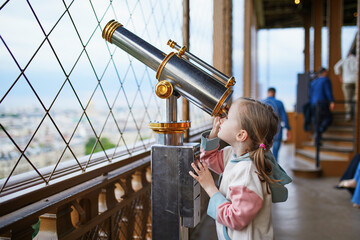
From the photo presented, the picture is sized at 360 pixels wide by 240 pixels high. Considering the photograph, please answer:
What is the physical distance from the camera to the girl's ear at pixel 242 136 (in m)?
0.96

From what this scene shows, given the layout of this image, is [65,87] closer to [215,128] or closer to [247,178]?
[215,128]

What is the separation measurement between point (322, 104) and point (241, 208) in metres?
4.94

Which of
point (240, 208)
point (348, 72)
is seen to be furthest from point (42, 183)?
point (348, 72)

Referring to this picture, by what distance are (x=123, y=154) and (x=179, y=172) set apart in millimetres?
534

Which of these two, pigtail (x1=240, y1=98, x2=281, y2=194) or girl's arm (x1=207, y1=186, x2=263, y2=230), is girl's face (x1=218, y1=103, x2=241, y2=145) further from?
girl's arm (x1=207, y1=186, x2=263, y2=230)

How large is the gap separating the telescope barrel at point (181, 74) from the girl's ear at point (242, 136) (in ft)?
0.30

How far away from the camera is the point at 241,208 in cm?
85

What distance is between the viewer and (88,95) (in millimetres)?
1137

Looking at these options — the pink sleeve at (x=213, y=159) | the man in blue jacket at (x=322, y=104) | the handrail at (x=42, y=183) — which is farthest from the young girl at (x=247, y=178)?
the man in blue jacket at (x=322, y=104)

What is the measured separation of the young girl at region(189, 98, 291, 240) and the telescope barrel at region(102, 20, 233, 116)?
9 cm

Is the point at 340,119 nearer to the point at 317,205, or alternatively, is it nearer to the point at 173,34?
the point at 317,205

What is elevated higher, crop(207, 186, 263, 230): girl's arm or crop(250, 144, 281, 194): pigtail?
crop(250, 144, 281, 194): pigtail

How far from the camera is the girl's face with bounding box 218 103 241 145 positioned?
0.97 metres

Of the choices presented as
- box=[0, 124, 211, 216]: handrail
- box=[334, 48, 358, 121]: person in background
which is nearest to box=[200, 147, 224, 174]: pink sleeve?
box=[0, 124, 211, 216]: handrail
